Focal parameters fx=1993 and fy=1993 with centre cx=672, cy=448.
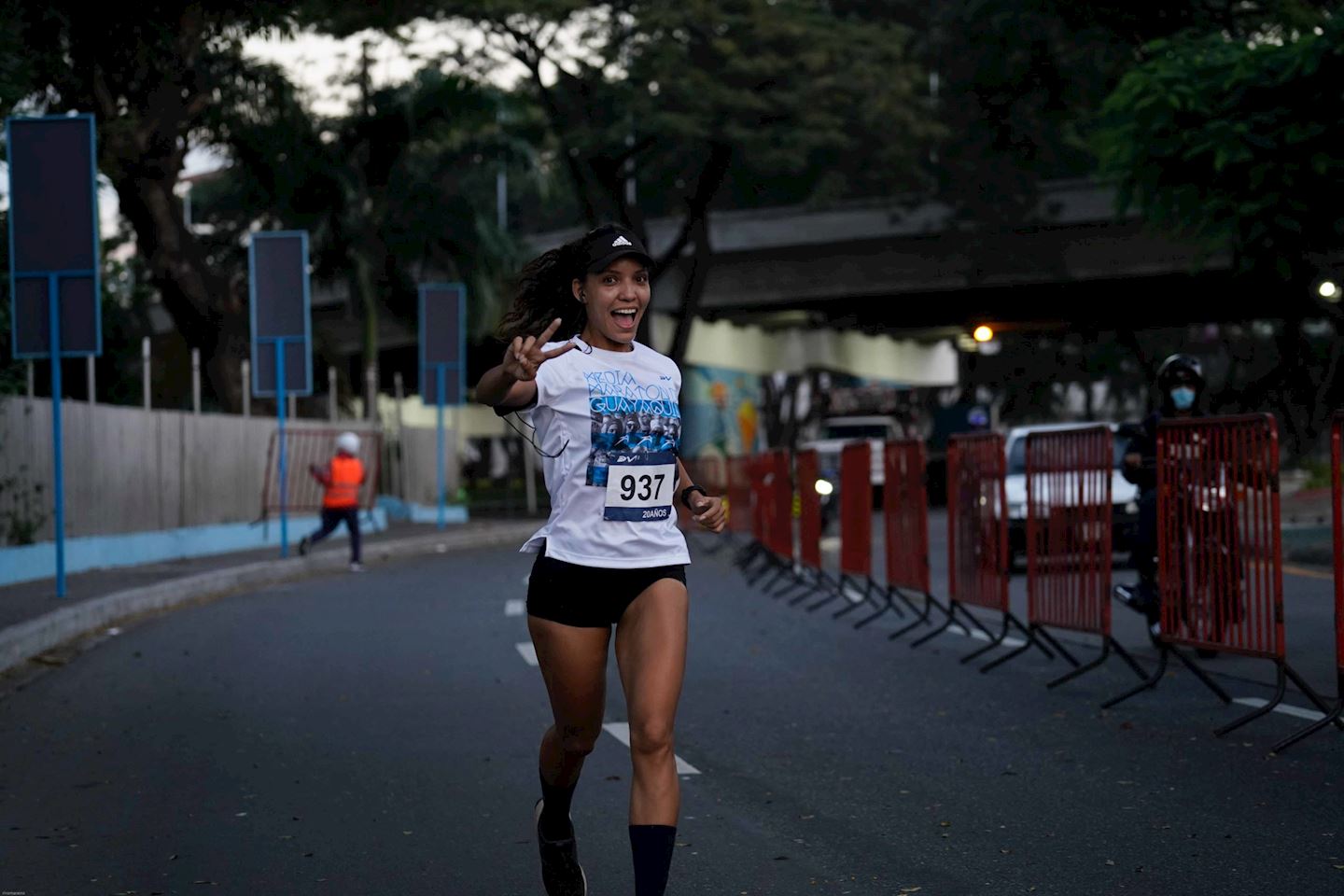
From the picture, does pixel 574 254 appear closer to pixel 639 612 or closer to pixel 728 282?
pixel 639 612

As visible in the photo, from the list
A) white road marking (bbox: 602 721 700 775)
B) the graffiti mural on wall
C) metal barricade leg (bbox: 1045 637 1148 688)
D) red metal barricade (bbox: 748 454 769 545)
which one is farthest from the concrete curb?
the graffiti mural on wall

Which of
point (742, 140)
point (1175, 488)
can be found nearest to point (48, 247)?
point (1175, 488)

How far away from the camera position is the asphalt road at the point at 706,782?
19.7 ft

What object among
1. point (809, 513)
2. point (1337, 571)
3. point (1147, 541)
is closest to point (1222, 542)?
point (1337, 571)

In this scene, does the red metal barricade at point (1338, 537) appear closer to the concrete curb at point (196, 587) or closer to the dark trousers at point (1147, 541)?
the dark trousers at point (1147, 541)

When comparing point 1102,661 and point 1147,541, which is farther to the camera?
point 1147,541

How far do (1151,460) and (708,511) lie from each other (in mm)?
7058

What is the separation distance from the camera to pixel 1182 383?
11.7 metres

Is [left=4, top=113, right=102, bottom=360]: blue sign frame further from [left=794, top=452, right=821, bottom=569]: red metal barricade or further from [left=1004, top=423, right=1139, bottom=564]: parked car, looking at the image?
[left=1004, top=423, right=1139, bottom=564]: parked car

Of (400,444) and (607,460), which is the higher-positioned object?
(607,460)

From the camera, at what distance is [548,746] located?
542 cm

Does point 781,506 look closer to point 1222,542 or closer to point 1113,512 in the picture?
point 1113,512

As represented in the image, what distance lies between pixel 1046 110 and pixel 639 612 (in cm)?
2442

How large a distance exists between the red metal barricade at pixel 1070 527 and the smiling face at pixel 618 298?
5.79m
